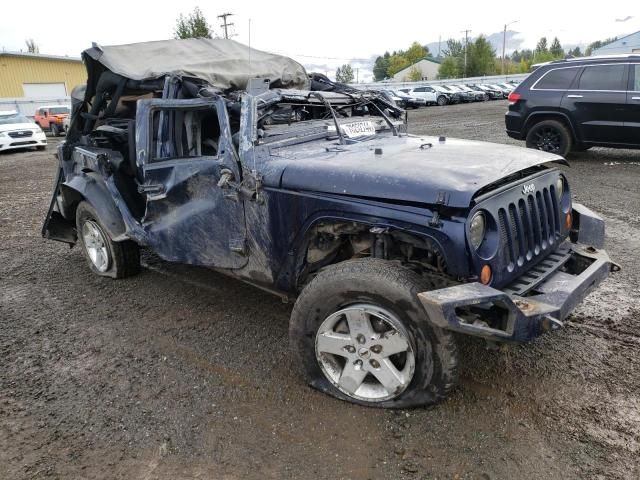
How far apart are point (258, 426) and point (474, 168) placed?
192cm

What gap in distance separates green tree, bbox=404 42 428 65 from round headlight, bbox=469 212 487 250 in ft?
320

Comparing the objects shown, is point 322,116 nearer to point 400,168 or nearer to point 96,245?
point 400,168

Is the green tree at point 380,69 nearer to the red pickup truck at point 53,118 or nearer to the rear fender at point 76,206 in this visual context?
the red pickup truck at point 53,118

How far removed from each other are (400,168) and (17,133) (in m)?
18.2

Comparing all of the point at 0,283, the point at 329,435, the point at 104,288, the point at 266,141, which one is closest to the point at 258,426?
the point at 329,435

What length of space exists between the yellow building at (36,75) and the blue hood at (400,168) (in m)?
36.4

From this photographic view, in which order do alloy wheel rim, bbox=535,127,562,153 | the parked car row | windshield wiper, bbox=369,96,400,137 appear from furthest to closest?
1. the parked car row
2. alloy wheel rim, bbox=535,127,562,153
3. windshield wiper, bbox=369,96,400,137

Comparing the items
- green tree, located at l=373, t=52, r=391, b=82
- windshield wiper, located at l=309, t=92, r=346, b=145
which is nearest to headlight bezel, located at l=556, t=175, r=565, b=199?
windshield wiper, located at l=309, t=92, r=346, b=145

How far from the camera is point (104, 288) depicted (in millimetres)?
5051

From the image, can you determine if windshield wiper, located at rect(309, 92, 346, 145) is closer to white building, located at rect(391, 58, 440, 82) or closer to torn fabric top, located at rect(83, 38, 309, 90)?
torn fabric top, located at rect(83, 38, 309, 90)

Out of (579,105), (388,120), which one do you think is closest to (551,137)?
(579,105)

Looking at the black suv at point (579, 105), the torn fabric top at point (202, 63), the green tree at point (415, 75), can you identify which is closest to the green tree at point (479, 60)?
the green tree at point (415, 75)

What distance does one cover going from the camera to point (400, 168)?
300 cm

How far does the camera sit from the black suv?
8859 mm
